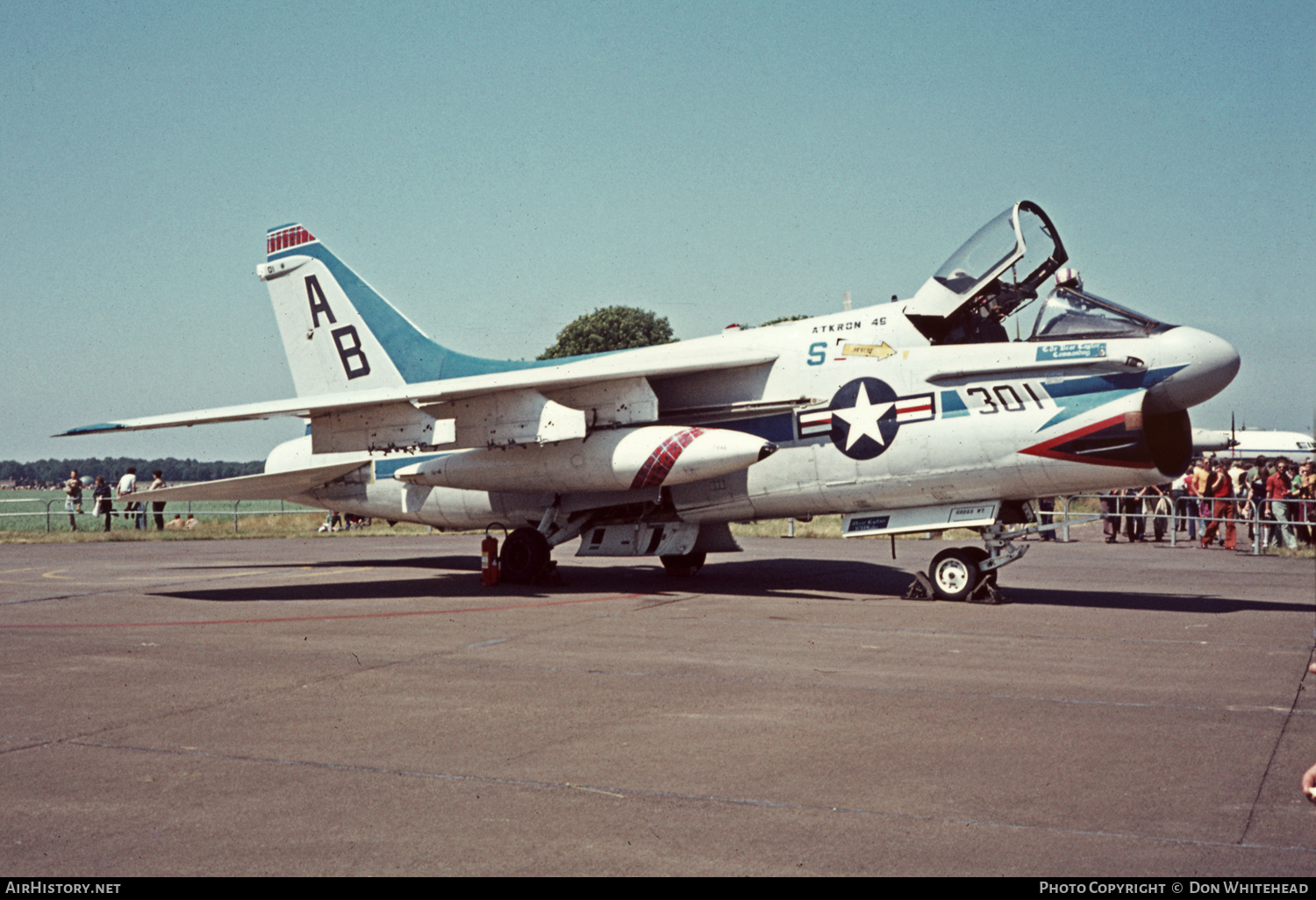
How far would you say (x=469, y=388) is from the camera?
13.3m

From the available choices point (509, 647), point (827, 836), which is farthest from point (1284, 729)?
point (509, 647)

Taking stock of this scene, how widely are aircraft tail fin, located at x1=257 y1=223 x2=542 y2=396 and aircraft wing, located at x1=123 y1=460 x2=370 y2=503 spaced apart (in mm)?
1533

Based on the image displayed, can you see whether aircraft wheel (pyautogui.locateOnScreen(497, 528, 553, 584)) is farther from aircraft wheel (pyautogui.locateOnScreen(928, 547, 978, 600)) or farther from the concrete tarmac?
aircraft wheel (pyautogui.locateOnScreen(928, 547, 978, 600))

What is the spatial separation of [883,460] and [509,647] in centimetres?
528

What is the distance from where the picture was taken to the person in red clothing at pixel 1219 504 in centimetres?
2184

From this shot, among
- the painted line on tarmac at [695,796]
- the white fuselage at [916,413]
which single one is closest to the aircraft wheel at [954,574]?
the white fuselage at [916,413]

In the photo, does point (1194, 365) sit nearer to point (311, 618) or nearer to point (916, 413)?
point (916, 413)

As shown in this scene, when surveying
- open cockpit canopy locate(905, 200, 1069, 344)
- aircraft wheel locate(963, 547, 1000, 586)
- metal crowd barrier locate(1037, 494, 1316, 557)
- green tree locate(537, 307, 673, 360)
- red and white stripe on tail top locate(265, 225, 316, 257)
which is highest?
green tree locate(537, 307, 673, 360)

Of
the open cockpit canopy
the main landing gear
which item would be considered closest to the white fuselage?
the open cockpit canopy

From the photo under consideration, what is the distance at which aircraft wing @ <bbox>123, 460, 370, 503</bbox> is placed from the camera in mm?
16016

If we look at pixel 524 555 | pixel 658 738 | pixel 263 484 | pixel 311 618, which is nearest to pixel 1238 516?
pixel 524 555

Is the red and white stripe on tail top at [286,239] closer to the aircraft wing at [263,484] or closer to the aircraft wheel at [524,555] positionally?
the aircraft wing at [263,484]

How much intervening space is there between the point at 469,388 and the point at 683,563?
15.1ft

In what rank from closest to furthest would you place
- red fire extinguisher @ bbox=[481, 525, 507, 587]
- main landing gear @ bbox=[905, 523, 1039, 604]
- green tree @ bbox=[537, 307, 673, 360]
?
1. main landing gear @ bbox=[905, 523, 1039, 604]
2. red fire extinguisher @ bbox=[481, 525, 507, 587]
3. green tree @ bbox=[537, 307, 673, 360]
